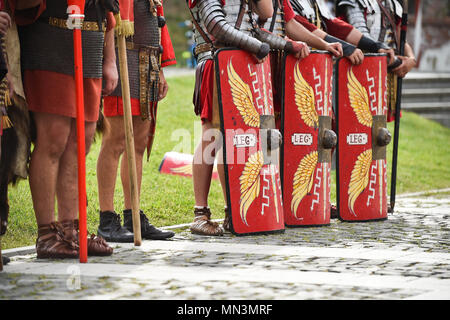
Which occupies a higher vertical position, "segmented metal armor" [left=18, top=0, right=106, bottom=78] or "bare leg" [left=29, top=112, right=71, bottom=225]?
"segmented metal armor" [left=18, top=0, right=106, bottom=78]

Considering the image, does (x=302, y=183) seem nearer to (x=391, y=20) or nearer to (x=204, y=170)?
(x=204, y=170)

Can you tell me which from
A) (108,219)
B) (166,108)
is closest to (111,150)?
(108,219)

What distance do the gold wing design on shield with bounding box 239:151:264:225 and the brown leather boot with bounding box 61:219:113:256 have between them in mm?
1192

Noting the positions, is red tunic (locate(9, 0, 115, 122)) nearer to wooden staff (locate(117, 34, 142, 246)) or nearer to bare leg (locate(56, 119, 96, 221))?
bare leg (locate(56, 119, 96, 221))

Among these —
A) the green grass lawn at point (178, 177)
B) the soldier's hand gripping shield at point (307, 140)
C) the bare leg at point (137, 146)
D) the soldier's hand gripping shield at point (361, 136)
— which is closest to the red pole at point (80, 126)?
the green grass lawn at point (178, 177)

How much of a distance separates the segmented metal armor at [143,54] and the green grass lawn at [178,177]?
0.66 m

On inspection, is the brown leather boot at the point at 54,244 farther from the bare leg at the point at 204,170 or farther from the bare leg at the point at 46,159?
the bare leg at the point at 204,170

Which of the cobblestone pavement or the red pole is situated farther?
the red pole

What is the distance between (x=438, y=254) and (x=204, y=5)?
2.09m

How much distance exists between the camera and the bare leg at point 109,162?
18.1 ft

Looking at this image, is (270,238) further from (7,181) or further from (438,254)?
(7,181)

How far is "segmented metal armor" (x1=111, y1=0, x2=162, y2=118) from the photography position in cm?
556

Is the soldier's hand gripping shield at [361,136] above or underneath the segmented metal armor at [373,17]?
underneath

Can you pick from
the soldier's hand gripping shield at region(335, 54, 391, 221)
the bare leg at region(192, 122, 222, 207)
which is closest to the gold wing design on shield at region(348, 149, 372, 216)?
the soldier's hand gripping shield at region(335, 54, 391, 221)
